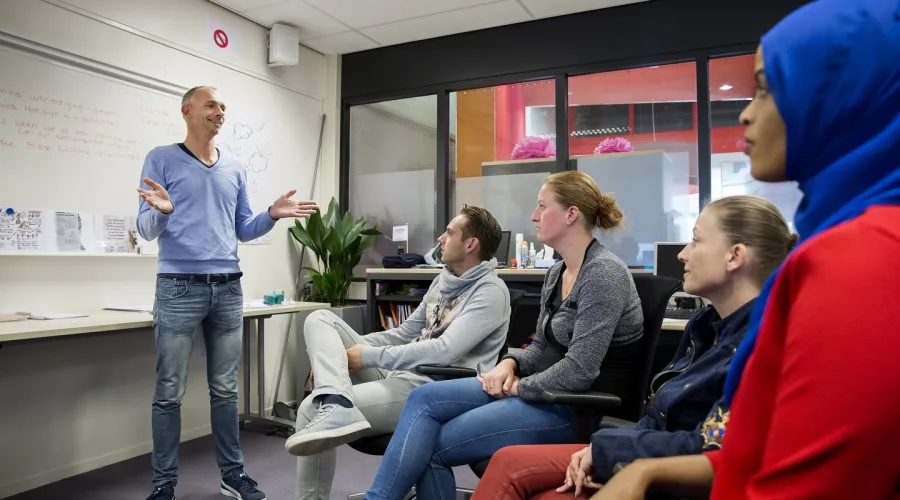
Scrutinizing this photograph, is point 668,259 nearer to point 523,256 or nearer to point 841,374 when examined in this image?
point 523,256

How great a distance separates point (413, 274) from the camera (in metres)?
3.77

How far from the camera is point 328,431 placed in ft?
5.46

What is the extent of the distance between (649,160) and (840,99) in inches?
132

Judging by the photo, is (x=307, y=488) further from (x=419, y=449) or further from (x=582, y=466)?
(x=582, y=466)

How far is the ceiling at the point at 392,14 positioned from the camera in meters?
3.61

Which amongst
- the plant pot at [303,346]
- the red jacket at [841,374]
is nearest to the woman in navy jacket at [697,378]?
the red jacket at [841,374]

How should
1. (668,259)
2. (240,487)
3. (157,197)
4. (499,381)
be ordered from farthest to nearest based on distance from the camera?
(668,259), (240,487), (157,197), (499,381)

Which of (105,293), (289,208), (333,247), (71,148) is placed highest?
(71,148)

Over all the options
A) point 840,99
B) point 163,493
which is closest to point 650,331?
point 840,99

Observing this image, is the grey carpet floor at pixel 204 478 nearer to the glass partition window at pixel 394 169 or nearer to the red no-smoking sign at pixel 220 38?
the glass partition window at pixel 394 169

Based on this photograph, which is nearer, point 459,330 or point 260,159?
point 459,330

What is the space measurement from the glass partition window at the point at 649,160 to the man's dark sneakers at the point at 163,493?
2620 mm

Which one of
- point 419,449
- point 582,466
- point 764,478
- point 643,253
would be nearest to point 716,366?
point 582,466

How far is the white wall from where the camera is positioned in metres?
2.59
